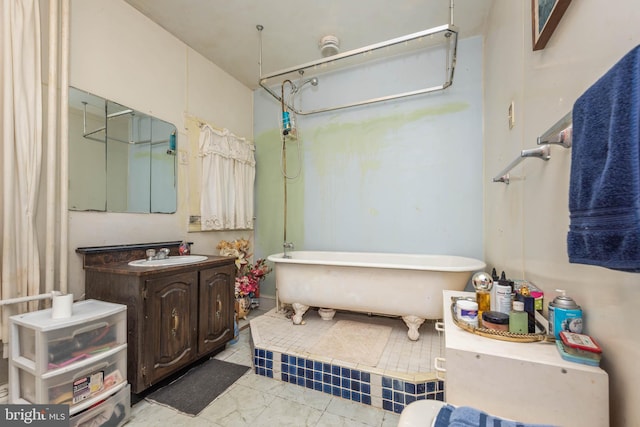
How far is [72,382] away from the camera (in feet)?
4.09

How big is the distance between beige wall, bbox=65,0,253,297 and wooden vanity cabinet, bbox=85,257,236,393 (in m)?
0.34

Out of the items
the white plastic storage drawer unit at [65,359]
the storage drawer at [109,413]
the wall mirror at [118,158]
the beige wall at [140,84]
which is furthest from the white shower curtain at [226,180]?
the storage drawer at [109,413]

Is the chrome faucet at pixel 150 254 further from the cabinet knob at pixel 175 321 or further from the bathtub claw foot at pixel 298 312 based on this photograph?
the bathtub claw foot at pixel 298 312

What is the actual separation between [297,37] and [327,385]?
2842 mm

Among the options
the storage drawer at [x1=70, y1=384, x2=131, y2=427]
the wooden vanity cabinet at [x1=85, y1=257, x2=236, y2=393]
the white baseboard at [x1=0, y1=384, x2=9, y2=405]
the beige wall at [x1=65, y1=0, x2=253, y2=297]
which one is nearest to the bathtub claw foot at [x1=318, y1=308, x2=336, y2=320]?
the wooden vanity cabinet at [x1=85, y1=257, x2=236, y2=393]

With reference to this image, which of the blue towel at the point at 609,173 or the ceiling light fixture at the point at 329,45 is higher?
the ceiling light fixture at the point at 329,45

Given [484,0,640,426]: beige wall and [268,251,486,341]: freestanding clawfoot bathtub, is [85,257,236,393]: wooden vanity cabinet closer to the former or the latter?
[268,251,486,341]: freestanding clawfoot bathtub

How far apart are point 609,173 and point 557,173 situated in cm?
53

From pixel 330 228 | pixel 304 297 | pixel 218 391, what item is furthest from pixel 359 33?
pixel 218 391

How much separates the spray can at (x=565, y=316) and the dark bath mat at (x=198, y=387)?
173cm

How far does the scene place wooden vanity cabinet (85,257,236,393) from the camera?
1.54 metres

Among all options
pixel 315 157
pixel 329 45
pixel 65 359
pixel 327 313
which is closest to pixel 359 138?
pixel 315 157

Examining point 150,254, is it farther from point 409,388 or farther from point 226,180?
point 409,388

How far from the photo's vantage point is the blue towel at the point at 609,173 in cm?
46
